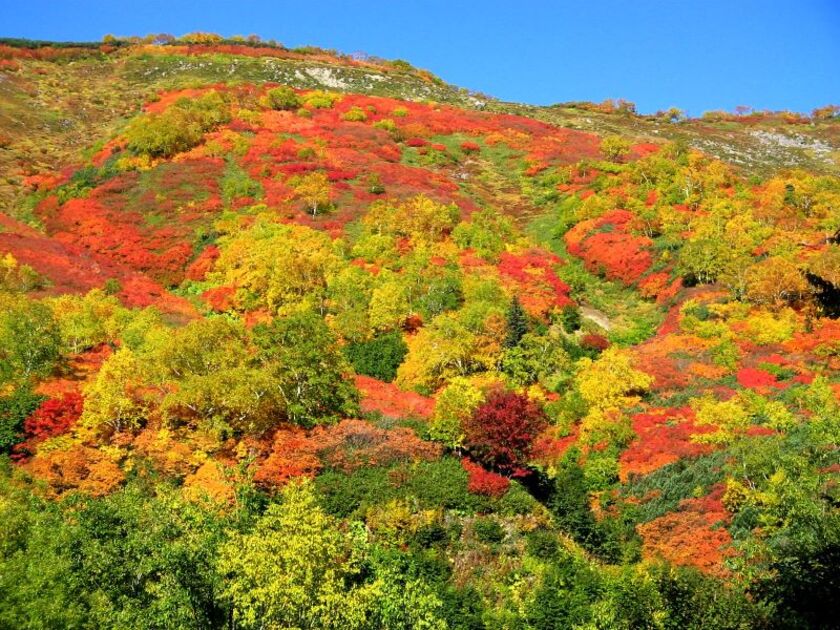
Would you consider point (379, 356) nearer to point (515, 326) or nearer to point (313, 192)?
point (515, 326)

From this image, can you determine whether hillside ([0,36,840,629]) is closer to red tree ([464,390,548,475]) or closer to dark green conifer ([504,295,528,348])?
red tree ([464,390,548,475])

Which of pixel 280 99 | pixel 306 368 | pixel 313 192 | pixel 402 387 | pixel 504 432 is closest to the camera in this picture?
pixel 504 432

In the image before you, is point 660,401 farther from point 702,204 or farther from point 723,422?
point 702,204

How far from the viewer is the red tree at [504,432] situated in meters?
37.3

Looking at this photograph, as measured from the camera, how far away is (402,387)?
46.6 meters

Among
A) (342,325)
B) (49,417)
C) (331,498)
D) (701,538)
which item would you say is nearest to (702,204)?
(342,325)

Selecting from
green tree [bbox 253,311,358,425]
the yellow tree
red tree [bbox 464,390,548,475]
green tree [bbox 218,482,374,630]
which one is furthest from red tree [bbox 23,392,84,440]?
the yellow tree

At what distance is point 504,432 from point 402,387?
422 inches

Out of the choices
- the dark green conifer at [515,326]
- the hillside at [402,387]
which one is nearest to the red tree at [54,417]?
the hillside at [402,387]

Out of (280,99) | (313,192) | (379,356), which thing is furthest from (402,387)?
(280,99)

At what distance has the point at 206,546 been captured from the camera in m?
26.1

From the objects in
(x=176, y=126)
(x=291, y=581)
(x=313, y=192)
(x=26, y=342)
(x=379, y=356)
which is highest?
(x=176, y=126)

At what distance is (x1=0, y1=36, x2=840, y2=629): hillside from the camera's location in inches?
1011

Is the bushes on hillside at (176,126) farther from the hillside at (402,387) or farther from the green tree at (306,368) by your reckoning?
the green tree at (306,368)
